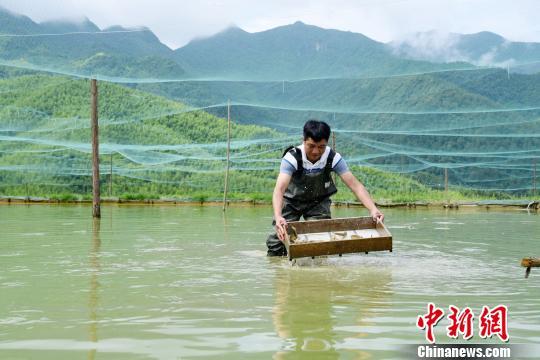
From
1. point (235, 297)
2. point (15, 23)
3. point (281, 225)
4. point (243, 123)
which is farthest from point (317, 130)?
point (15, 23)

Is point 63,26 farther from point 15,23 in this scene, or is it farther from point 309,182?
point 309,182

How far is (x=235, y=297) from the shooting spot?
15.6 ft

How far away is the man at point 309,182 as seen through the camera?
247 inches

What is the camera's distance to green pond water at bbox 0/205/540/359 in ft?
11.3

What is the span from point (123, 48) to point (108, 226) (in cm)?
3462

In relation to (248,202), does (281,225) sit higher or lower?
higher

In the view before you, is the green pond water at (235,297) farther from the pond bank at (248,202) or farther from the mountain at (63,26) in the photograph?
the mountain at (63,26)

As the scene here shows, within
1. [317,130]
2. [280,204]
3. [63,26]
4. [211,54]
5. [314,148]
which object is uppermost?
[63,26]

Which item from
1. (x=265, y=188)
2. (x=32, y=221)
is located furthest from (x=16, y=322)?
(x=265, y=188)

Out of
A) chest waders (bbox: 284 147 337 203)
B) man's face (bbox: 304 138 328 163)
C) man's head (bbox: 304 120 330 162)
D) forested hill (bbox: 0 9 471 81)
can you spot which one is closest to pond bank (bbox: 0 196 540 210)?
forested hill (bbox: 0 9 471 81)

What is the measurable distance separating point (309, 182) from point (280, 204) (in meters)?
0.62

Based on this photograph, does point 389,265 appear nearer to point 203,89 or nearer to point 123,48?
point 203,89

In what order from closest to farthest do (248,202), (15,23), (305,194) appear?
1. (305,194)
2. (248,202)
3. (15,23)

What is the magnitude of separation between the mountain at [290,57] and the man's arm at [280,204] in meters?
11.3
